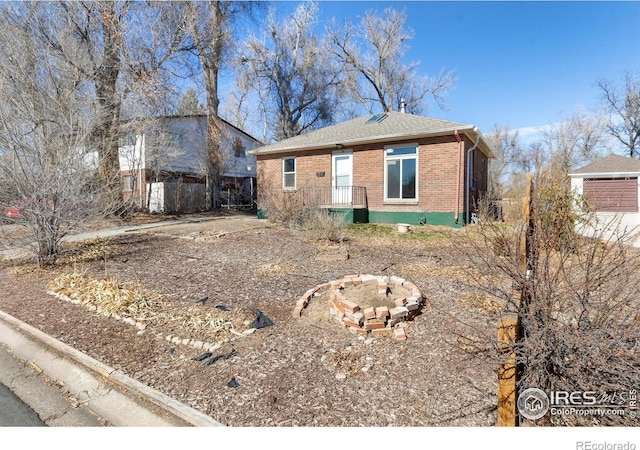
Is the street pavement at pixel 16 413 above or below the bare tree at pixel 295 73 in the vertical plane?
below

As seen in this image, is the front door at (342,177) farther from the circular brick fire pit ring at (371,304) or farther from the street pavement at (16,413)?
the street pavement at (16,413)

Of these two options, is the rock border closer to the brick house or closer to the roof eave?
the brick house

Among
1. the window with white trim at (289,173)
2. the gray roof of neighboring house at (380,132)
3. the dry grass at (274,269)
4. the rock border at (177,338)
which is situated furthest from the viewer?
the window with white trim at (289,173)

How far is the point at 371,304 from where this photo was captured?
3.71m

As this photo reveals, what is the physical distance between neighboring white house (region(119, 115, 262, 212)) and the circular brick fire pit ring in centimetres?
1429

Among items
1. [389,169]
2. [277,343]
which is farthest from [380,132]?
[277,343]

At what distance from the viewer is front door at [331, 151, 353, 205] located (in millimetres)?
13070

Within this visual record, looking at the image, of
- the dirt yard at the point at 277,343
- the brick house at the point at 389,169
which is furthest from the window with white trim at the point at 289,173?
the dirt yard at the point at 277,343

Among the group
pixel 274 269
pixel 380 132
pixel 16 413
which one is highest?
pixel 380 132

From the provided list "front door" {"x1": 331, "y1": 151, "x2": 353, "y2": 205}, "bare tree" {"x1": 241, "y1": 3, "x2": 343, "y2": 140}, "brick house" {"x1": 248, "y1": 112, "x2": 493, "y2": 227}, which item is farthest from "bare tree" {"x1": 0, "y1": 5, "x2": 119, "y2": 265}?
A: "bare tree" {"x1": 241, "y1": 3, "x2": 343, "y2": 140}

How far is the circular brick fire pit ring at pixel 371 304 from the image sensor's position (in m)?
3.35

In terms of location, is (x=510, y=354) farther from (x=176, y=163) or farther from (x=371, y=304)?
(x=176, y=163)

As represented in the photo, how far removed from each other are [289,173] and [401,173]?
16.8 feet

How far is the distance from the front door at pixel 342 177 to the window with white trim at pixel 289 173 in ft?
6.62
